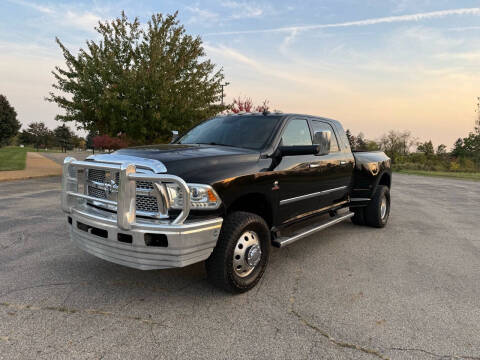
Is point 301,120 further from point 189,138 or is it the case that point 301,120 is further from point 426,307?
point 426,307

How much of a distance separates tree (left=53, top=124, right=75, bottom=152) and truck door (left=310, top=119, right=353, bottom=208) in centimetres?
11570

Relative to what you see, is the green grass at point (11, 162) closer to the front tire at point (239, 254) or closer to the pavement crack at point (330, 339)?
the front tire at point (239, 254)

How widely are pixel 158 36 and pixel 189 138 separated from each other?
1167 centimetres

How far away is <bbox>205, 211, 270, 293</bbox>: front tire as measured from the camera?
3.01m

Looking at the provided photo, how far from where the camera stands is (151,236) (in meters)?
2.70

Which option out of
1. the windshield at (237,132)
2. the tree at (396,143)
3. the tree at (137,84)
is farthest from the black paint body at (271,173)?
the tree at (396,143)

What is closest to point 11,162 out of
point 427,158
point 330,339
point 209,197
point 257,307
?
point 209,197

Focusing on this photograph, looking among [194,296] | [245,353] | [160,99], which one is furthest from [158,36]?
[245,353]

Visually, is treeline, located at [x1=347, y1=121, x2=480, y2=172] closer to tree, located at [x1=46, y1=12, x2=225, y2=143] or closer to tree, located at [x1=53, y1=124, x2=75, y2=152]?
tree, located at [x1=46, y1=12, x2=225, y2=143]

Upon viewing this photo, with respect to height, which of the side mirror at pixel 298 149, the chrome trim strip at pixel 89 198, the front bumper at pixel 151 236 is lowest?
the front bumper at pixel 151 236

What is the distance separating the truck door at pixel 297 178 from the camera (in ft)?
12.6

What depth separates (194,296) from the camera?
3211 millimetres

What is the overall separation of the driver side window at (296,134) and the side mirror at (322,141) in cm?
14

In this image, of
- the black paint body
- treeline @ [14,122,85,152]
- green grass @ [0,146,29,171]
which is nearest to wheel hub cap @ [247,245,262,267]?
the black paint body
